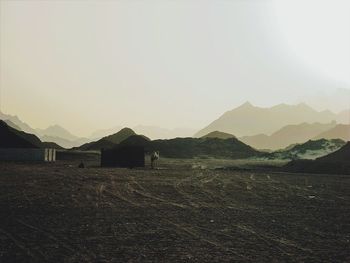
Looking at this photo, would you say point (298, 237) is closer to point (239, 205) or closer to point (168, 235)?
point (168, 235)

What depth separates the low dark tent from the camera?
45500 mm

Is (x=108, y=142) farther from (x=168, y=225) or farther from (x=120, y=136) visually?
Result: (x=168, y=225)

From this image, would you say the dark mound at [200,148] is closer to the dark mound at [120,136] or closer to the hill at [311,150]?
the hill at [311,150]

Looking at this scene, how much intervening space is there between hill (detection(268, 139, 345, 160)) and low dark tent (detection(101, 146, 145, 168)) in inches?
2421

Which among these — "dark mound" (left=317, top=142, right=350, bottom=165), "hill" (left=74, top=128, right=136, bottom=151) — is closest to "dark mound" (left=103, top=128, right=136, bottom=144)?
"hill" (left=74, top=128, right=136, bottom=151)

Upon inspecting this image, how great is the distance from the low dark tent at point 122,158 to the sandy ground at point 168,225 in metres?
21.6

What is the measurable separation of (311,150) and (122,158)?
2966 inches

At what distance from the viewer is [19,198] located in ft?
63.0

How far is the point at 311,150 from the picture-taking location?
111m

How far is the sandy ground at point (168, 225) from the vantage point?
10.2m

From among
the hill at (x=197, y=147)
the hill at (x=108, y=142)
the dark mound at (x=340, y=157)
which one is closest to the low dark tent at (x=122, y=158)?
the dark mound at (x=340, y=157)

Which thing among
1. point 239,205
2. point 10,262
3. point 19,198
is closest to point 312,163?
point 239,205

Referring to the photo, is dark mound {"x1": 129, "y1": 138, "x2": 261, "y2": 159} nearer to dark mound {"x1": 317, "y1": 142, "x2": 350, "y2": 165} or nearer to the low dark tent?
dark mound {"x1": 317, "y1": 142, "x2": 350, "y2": 165}

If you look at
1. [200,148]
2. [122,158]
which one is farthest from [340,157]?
[200,148]
